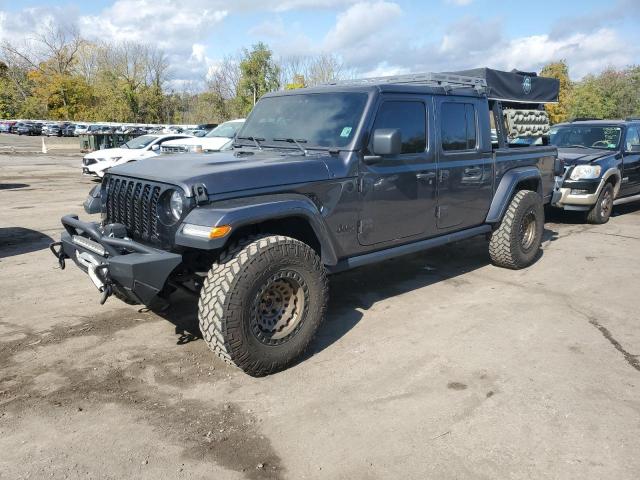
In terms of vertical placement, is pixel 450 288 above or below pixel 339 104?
below

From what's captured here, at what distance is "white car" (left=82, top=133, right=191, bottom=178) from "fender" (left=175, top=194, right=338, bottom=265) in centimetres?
→ 1229

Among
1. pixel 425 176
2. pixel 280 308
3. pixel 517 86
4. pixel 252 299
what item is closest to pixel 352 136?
pixel 425 176

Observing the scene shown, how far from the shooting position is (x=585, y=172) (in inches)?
342

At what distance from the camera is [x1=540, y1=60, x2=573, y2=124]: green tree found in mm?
31406

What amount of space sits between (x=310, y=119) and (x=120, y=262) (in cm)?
206

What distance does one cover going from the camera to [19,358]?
148 inches

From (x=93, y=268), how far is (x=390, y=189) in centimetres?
239

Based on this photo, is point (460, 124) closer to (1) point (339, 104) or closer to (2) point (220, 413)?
(1) point (339, 104)

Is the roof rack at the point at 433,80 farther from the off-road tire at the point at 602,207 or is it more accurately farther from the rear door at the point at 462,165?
the off-road tire at the point at 602,207

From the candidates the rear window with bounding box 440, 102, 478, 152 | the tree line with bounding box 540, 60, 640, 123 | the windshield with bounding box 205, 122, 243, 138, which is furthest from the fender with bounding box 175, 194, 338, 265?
the tree line with bounding box 540, 60, 640, 123

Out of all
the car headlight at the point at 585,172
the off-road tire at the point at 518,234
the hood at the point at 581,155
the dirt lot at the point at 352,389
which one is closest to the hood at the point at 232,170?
the dirt lot at the point at 352,389

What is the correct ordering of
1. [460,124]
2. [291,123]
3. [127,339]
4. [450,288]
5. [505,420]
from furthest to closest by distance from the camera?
[450,288]
[460,124]
[291,123]
[127,339]
[505,420]

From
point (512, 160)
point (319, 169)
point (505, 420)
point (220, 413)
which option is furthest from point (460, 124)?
point (220, 413)

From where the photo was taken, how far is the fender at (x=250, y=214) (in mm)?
3166
